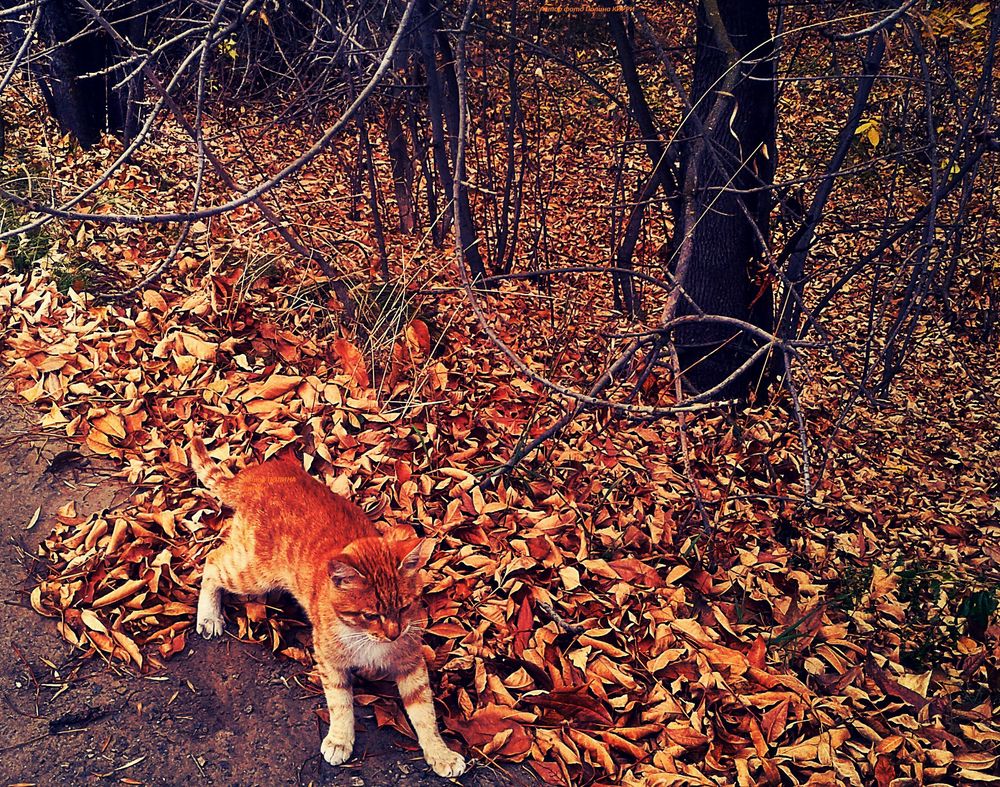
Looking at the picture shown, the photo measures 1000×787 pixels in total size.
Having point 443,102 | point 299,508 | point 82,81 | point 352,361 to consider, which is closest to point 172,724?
point 299,508

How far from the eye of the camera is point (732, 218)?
5.23m

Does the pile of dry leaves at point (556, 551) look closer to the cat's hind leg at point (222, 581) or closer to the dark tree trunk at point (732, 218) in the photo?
the cat's hind leg at point (222, 581)

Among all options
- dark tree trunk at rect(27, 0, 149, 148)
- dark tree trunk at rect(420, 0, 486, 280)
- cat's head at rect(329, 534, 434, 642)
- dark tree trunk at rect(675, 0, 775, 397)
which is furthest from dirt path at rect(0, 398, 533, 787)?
dark tree trunk at rect(27, 0, 149, 148)

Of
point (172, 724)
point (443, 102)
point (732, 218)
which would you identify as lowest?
point (172, 724)

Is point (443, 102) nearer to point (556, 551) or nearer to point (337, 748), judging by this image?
point (556, 551)

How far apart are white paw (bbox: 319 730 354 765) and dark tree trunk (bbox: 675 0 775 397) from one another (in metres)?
2.91

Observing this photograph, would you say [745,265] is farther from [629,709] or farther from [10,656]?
[10,656]

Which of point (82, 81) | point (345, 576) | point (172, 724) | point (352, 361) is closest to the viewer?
point (345, 576)

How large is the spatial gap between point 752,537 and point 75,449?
3443 millimetres

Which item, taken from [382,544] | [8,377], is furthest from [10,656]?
[8,377]

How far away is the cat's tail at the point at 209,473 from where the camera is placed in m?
3.58

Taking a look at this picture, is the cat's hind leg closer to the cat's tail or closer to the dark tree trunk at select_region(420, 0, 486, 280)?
the cat's tail

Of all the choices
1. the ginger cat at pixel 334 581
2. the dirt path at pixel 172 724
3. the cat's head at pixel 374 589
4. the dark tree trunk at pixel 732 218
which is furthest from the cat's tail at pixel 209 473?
the dark tree trunk at pixel 732 218

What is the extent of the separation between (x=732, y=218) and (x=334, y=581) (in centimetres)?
347
